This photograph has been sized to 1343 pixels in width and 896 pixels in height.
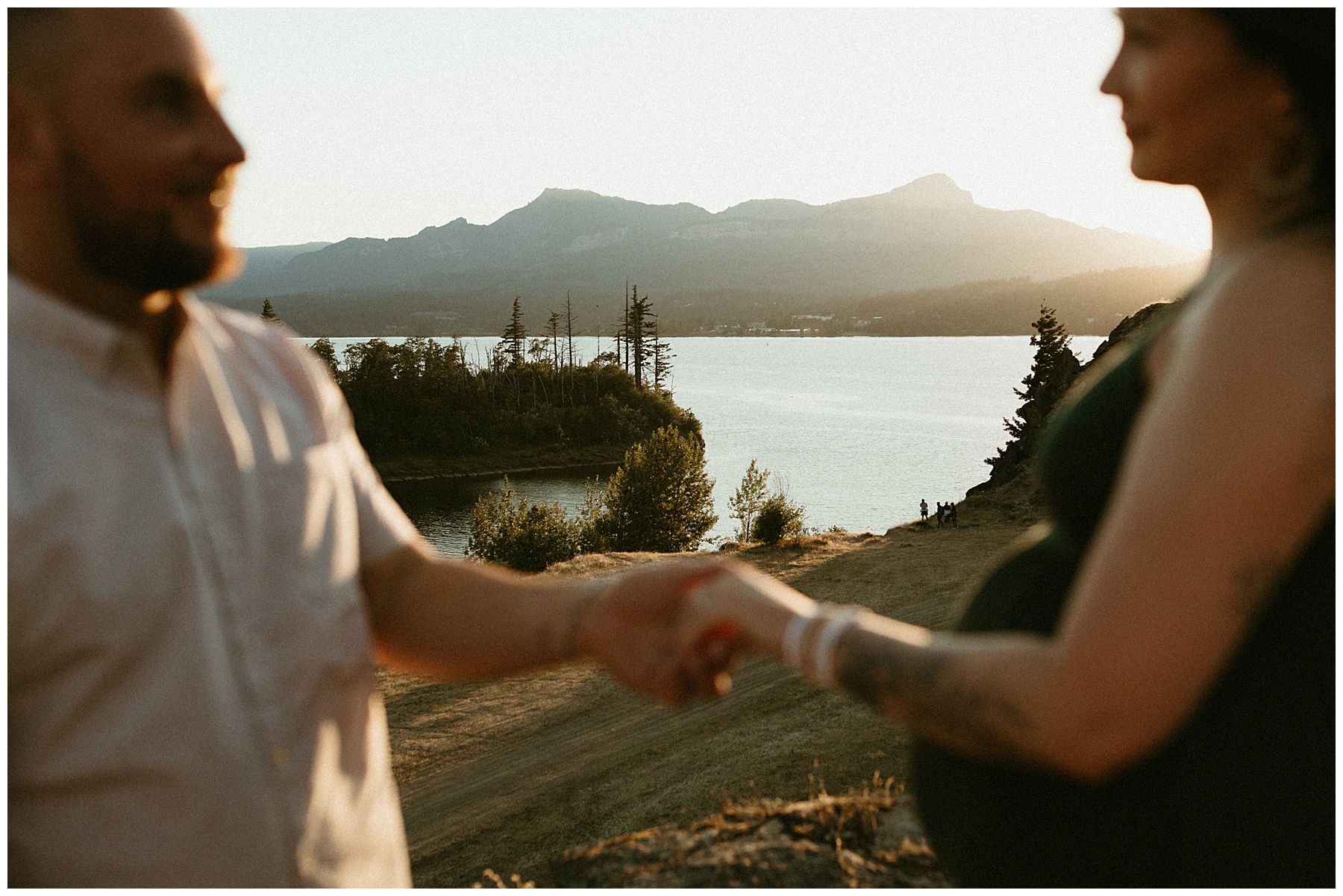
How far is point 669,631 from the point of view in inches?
101

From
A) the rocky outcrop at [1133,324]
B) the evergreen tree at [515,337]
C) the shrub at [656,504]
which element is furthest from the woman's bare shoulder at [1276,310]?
the evergreen tree at [515,337]

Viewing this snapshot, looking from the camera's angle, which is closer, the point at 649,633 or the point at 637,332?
the point at 649,633

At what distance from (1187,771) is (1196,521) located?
516 millimetres

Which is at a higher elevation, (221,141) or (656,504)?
(221,141)

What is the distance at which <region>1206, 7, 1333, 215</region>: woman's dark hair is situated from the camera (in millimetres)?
1555

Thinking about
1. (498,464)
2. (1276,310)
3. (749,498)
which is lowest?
(498,464)

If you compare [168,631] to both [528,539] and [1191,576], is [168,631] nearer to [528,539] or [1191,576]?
[1191,576]

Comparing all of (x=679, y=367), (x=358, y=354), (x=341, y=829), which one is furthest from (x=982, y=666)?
(x=679, y=367)

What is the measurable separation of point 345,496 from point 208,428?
0.34m

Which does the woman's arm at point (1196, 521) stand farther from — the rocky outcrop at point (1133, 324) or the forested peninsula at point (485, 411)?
the forested peninsula at point (485, 411)

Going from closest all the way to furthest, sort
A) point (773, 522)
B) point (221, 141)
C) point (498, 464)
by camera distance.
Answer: point (221, 141) → point (773, 522) → point (498, 464)

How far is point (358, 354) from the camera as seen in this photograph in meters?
84.4

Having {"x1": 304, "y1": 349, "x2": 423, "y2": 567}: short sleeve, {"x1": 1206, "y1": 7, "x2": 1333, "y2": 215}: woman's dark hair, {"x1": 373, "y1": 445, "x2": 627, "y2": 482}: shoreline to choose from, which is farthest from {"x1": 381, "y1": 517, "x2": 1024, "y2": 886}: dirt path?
{"x1": 373, "y1": 445, "x2": 627, "y2": 482}: shoreline

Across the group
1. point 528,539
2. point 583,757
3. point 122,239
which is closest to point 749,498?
point 528,539
